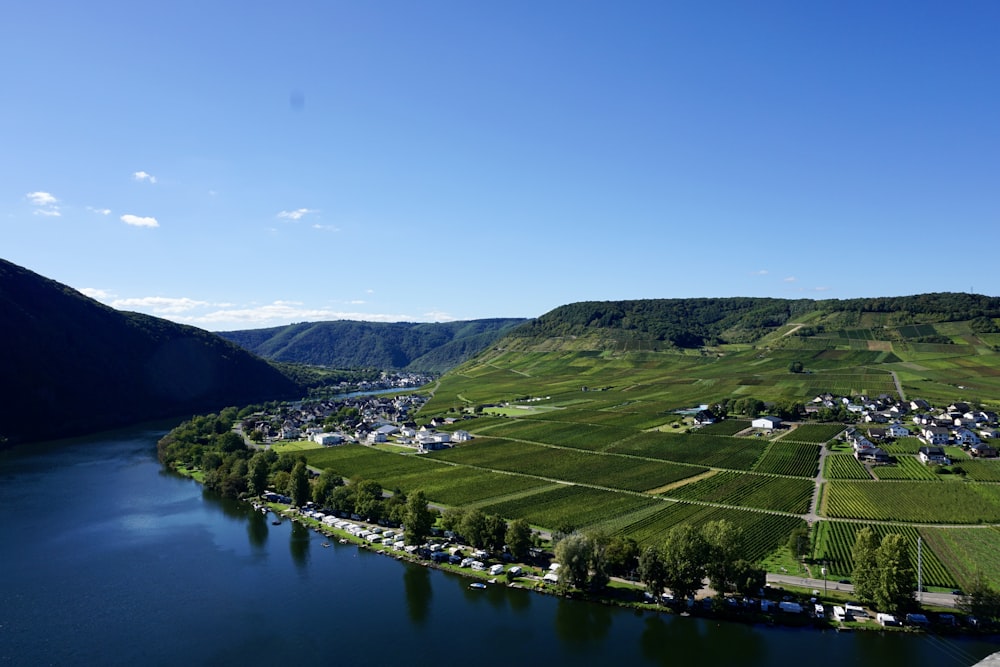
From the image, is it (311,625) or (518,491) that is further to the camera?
(518,491)

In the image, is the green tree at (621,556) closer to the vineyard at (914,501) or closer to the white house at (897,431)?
the vineyard at (914,501)

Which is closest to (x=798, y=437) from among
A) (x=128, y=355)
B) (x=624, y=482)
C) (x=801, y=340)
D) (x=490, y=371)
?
(x=624, y=482)

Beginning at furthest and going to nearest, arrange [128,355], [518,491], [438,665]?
[128,355]
[518,491]
[438,665]

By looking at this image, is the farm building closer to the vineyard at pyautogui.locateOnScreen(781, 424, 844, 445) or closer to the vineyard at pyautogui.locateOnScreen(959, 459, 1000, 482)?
the vineyard at pyautogui.locateOnScreen(959, 459, 1000, 482)

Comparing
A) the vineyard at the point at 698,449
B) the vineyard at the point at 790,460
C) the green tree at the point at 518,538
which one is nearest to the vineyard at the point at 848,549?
the vineyard at the point at 790,460

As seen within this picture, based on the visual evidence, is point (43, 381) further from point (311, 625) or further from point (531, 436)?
point (311, 625)

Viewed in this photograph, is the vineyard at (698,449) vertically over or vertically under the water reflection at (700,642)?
over

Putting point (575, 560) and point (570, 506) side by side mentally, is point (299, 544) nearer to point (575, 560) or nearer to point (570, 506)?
point (570, 506)
